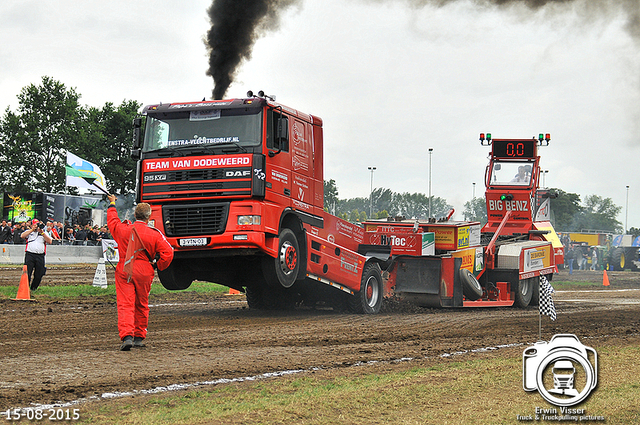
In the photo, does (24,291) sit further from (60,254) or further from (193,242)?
(60,254)

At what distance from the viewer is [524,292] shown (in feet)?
58.4

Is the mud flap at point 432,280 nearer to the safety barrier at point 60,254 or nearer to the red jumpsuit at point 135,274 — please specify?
the red jumpsuit at point 135,274

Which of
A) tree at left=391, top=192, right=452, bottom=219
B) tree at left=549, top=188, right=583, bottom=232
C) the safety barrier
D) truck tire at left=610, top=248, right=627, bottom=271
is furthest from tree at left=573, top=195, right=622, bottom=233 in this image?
the safety barrier

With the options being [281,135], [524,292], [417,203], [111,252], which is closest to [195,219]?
[281,135]

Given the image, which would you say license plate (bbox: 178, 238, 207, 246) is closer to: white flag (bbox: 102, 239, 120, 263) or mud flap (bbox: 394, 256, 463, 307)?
mud flap (bbox: 394, 256, 463, 307)

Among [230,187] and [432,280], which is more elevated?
[230,187]

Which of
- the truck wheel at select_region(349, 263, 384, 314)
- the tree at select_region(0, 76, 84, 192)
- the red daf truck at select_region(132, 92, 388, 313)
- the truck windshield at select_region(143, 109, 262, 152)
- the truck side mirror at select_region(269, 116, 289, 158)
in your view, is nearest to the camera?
the red daf truck at select_region(132, 92, 388, 313)

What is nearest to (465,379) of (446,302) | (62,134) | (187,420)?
(187,420)

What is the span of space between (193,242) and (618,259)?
1598 inches

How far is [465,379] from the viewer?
7363mm

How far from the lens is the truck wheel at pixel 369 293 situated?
14414mm

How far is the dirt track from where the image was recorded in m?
7.14

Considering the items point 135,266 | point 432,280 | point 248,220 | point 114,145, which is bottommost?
point 432,280

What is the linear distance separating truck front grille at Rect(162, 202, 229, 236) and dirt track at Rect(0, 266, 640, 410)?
151 centimetres
